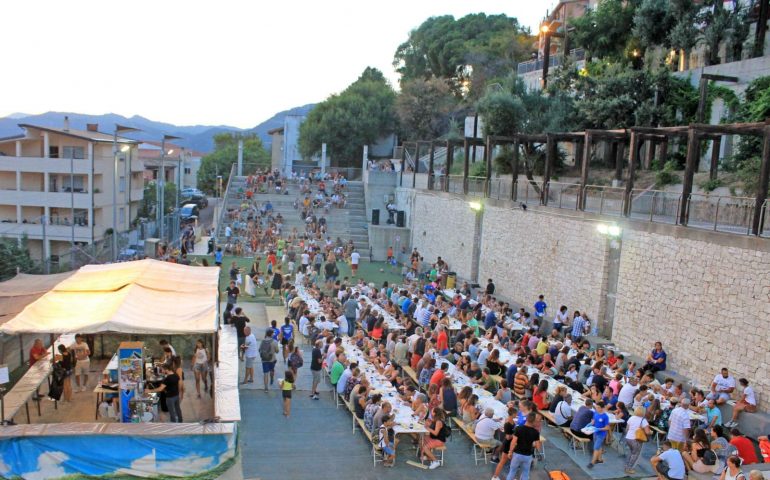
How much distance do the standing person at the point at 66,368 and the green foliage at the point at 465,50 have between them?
47.5 meters

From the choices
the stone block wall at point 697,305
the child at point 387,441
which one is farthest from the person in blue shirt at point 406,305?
the child at point 387,441

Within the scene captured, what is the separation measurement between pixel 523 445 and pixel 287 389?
16.3 feet

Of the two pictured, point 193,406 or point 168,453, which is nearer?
point 168,453

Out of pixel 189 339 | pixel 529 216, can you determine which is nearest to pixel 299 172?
pixel 529 216

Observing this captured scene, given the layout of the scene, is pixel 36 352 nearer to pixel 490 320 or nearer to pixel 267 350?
pixel 267 350

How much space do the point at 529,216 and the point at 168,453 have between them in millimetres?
15905

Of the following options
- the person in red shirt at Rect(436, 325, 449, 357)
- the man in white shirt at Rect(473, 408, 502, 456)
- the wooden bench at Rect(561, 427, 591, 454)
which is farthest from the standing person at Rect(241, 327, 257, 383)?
the wooden bench at Rect(561, 427, 591, 454)

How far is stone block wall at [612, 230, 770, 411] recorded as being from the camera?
12852 millimetres

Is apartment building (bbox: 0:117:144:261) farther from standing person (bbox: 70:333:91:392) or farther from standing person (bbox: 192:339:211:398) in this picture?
standing person (bbox: 192:339:211:398)

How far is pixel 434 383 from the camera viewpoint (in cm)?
1284

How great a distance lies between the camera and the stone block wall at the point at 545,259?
18.8 meters

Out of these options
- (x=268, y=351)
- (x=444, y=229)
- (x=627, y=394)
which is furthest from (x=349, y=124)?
(x=627, y=394)

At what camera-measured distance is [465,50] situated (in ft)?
206

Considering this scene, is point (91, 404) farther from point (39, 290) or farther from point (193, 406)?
point (39, 290)
